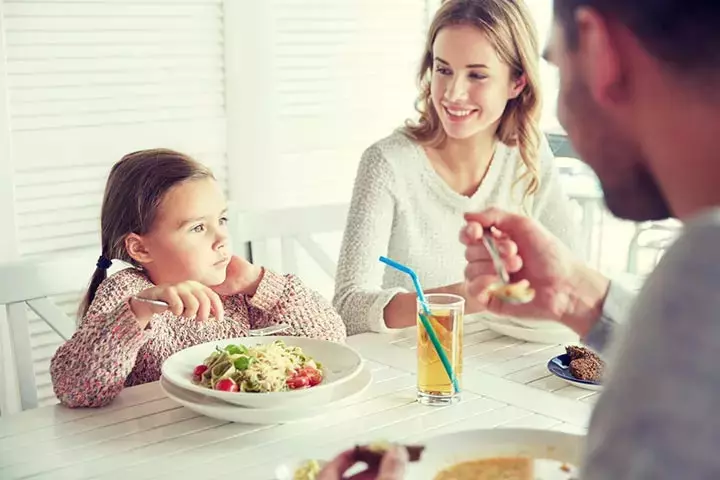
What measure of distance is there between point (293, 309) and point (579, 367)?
60 centimetres

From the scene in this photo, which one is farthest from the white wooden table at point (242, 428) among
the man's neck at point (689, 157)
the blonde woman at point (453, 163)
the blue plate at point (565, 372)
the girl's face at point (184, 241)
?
the man's neck at point (689, 157)

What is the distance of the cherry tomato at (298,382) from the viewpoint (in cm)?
146

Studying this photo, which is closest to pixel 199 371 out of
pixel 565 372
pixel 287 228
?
pixel 565 372

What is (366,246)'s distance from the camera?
87.8 inches

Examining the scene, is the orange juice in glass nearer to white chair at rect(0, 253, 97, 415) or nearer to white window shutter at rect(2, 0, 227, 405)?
white chair at rect(0, 253, 97, 415)

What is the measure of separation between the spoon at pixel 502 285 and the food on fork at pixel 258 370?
0.35 meters

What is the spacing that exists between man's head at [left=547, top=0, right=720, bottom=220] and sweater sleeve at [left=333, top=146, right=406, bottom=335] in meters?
1.28

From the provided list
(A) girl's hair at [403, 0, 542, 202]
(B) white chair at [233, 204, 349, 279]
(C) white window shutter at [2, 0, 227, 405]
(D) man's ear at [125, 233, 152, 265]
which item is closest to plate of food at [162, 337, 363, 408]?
(D) man's ear at [125, 233, 152, 265]

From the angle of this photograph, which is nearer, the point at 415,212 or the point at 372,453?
the point at 372,453

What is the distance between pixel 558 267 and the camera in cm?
134

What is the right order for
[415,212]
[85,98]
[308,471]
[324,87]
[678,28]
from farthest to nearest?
[324,87]
[85,98]
[415,212]
[308,471]
[678,28]

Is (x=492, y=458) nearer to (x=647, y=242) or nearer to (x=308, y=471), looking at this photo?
(x=308, y=471)

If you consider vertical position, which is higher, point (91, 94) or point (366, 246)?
point (91, 94)

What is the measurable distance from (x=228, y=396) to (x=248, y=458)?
0.12 meters
